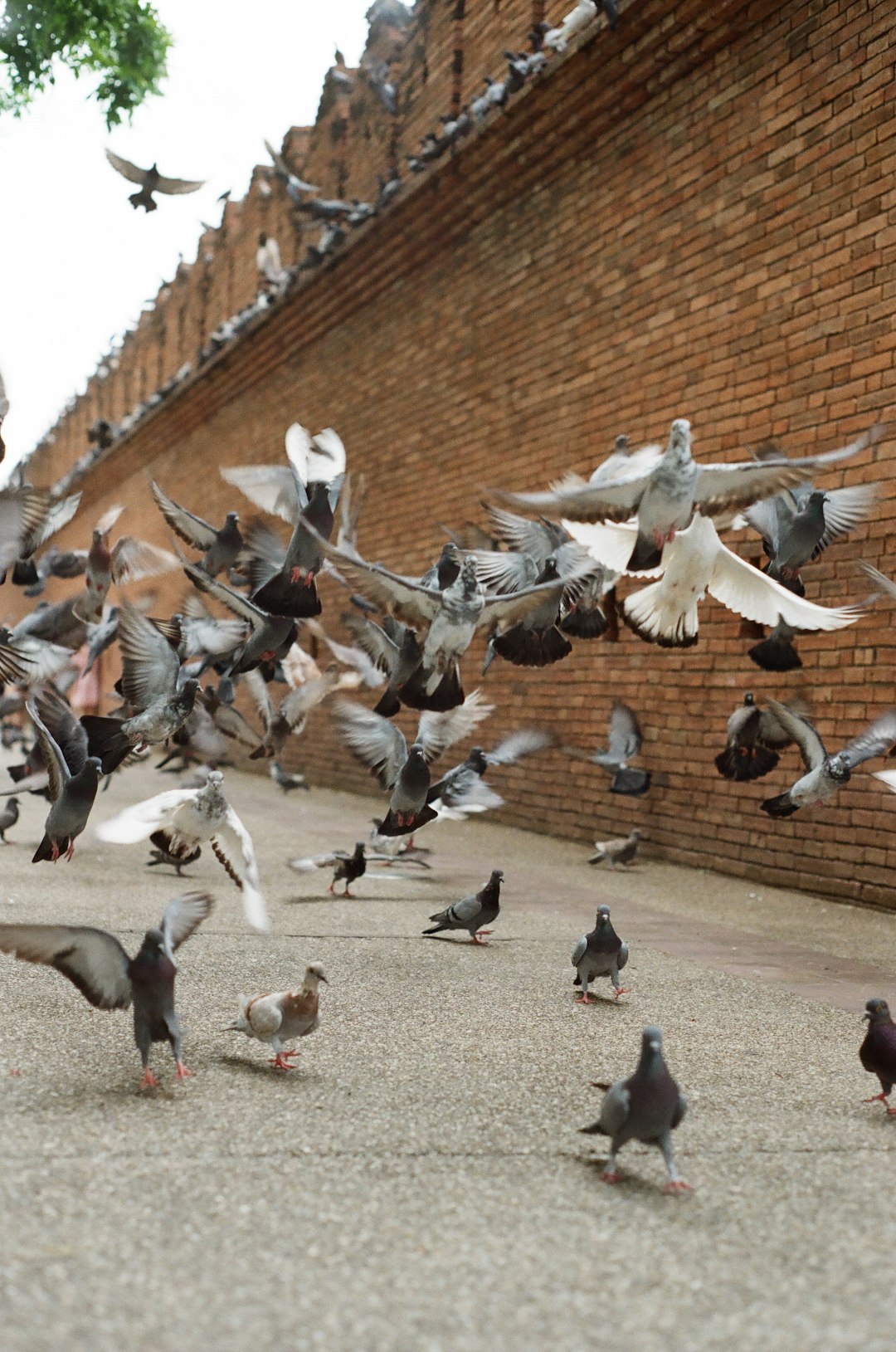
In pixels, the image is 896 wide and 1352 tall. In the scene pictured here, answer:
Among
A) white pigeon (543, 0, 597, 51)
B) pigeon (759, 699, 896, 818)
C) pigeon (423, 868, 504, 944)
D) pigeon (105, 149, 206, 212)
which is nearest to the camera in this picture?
pigeon (423, 868, 504, 944)

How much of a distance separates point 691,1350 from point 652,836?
7.29 m

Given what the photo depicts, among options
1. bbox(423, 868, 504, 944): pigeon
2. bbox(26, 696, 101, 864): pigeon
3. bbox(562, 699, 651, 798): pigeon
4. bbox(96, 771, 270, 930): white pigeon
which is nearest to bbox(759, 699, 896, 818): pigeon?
bbox(423, 868, 504, 944): pigeon

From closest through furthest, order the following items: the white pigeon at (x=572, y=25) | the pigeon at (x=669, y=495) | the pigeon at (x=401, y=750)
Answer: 1. the pigeon at (x=669, y=495)
2. the pigeon at (x=401, y=750)
3. the white pigeon at (x=572, y=25)

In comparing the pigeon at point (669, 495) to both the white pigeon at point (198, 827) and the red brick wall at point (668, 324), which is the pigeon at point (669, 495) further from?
the red brick wall at point (668, 324)

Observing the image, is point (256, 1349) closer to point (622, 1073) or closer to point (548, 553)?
point (622, 1073)

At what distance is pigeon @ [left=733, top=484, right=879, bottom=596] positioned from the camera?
225 inches

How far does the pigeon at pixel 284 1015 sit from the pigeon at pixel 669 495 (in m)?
1.77

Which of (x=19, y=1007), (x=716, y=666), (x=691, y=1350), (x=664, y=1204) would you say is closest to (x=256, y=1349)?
(x=691, y=1350)

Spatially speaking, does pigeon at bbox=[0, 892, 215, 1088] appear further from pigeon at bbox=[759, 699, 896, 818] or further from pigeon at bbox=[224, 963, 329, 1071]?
pigeon at bbox=[759, 699, 896, 818]

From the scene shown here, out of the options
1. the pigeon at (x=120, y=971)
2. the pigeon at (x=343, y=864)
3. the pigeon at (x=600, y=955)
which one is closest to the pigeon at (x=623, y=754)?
the pigeon at (x=343, y=864)

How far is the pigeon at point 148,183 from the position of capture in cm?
1296

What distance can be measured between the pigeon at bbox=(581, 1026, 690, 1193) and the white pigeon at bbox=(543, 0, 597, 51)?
28.1ft

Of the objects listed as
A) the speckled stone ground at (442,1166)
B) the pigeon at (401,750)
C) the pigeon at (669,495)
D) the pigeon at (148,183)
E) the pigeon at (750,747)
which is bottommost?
the speckled stone ground at (442,1166)

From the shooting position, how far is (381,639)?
6.33m
